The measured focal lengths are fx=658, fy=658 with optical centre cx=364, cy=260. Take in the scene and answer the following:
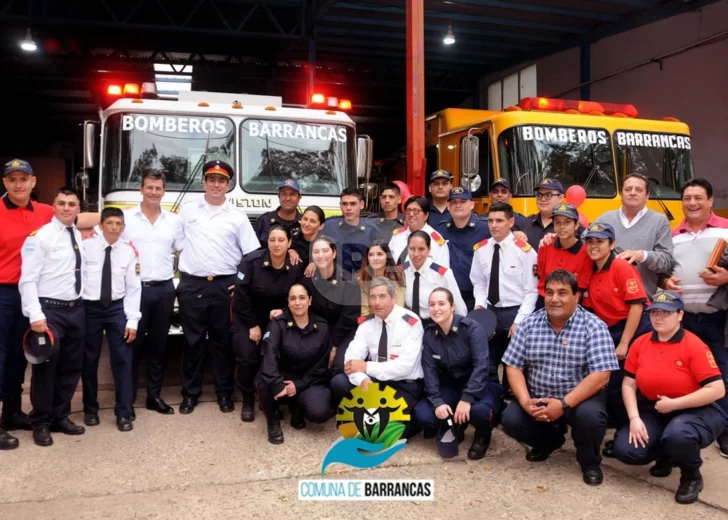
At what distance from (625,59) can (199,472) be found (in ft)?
41.6

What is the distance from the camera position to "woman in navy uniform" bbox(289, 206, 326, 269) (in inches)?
201

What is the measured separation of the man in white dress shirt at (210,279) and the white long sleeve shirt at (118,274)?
16.7 inches

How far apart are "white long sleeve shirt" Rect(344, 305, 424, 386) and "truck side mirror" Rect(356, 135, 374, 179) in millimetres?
2377

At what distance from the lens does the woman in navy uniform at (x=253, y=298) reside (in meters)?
4.85

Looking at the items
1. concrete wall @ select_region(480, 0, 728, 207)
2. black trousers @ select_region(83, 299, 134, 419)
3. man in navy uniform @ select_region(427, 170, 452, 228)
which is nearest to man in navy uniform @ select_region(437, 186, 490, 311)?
man in navy uniform @ select_region(427, 170, 452, 228)

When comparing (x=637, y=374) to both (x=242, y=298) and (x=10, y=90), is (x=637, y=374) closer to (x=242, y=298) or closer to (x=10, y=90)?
(x=242, y=298)

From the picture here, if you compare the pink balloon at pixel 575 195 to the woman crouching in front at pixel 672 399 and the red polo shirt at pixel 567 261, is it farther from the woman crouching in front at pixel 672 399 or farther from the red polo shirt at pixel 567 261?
the woman crouching in front at pixel 672 399

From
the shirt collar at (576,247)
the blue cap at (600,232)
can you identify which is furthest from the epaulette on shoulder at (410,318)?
the blue cap at (600,232)

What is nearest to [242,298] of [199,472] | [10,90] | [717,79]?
[199,472]

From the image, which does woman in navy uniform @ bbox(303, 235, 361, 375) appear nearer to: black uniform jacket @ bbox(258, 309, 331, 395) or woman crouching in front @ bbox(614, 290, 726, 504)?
black uniform jacket @ bbox(258, 309, 331, 395)

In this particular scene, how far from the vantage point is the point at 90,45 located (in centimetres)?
1461

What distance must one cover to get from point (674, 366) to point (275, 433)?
2.53 metres

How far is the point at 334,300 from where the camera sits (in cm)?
496

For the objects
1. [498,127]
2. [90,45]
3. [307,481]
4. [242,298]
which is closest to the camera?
[307,481]
